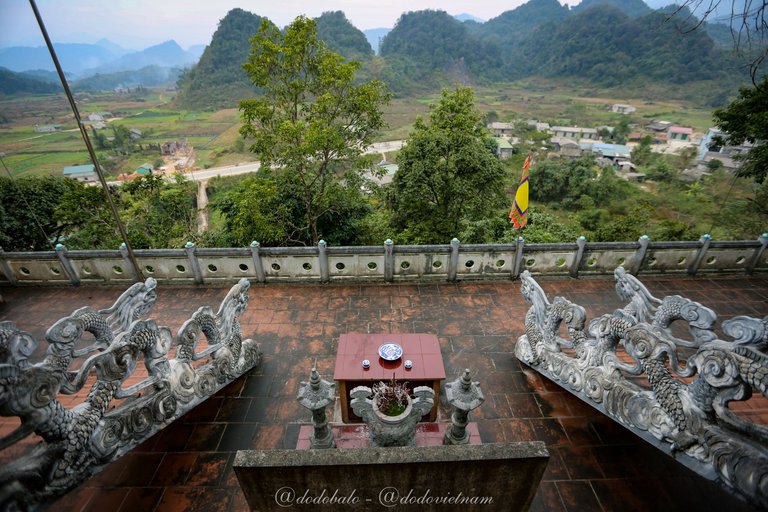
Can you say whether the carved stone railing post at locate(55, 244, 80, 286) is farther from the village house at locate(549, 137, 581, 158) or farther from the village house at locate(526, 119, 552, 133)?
the village house at locate(526, 119, 552, 133)

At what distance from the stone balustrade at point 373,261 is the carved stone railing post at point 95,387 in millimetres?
3041

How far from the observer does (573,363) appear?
19.3ft

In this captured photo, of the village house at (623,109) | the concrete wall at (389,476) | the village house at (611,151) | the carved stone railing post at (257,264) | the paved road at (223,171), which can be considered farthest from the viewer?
the village house at (623,109)

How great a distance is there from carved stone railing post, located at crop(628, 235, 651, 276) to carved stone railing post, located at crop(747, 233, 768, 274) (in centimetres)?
276

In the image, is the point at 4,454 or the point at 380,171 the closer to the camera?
the point at 4,454

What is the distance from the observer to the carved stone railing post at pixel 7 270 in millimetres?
9250

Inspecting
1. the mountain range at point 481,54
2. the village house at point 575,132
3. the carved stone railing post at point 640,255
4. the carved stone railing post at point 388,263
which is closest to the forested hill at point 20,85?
the carved stone railing post at point 388,263

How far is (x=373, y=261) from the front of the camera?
30.5 ft

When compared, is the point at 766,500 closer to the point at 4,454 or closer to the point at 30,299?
the point at 4,454

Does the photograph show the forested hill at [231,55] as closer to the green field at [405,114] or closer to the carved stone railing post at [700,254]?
the green field at [405,114]

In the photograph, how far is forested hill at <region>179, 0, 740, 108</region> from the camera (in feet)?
258

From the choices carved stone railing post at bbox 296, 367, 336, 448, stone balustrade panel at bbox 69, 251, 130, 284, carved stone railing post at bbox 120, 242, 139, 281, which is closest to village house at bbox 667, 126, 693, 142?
carved stone railing post at bbox 296, 367, 336, 448

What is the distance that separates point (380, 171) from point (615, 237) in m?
11.7

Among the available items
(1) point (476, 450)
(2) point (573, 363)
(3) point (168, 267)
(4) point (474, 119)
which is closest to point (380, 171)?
(4) point (474, 119)
